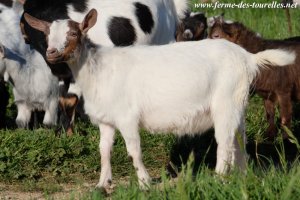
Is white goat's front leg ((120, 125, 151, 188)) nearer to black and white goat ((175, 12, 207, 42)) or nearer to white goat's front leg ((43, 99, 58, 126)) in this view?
white goat's front leg ((43, 99, 58, 126))

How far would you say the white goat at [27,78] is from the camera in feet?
29.7

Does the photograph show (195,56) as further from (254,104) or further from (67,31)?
(254,104)

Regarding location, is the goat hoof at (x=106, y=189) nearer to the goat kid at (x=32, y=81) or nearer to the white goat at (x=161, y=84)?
the white goat at (x=161, y=84)

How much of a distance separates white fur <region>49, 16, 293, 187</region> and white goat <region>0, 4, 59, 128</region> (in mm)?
2463

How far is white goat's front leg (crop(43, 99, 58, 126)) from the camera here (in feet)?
30.1

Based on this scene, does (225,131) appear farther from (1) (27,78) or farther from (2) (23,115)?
(2) (23,115)

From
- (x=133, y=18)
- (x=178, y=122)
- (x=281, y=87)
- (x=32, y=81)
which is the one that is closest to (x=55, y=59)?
(x=178, y=122)

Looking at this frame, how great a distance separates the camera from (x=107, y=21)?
807 centimetres

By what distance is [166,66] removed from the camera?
259 inches

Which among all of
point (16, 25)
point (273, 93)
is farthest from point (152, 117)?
point (16, 25)

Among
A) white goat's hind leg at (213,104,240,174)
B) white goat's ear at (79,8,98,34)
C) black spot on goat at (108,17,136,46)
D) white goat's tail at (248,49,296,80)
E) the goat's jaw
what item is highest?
white goat's ear at (79,8,98,34)

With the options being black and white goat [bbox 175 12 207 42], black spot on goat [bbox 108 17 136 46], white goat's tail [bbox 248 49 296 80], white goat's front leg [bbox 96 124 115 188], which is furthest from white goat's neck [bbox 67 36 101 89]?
black and white goat [bbox 175 12 207 42]

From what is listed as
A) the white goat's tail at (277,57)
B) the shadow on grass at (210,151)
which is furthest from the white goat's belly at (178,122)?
the shadow on grass at (210,151)

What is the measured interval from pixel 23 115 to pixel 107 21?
1.83 metres
